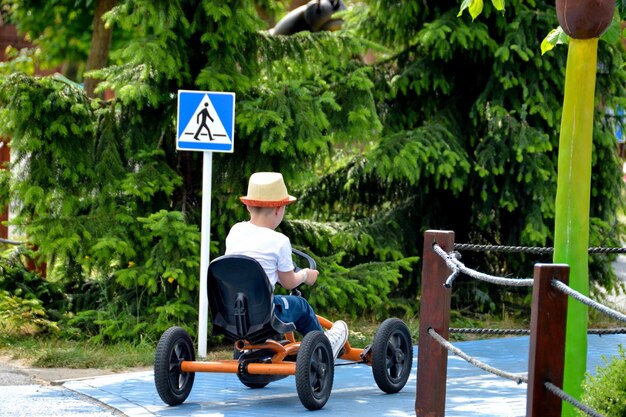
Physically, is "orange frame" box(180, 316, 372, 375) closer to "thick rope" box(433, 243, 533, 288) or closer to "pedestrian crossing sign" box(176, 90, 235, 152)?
"thick rope" box(433, 243, 533, 288)

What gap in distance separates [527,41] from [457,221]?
218cm

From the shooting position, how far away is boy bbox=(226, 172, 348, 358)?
7.19 m

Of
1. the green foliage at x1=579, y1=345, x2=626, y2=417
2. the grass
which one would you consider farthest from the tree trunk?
the green foliage at x1=579, y1=345, x2=626, y2=417

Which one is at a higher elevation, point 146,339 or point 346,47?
point 346,47

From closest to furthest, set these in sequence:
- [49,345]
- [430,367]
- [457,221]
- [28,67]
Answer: [430,367], [49,345], [457,221], [28,67]

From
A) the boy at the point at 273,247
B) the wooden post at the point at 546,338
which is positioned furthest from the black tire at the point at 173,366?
the wooden post at the point at 546,338

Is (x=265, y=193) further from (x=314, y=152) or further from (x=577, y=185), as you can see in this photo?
(x=314, y=152)

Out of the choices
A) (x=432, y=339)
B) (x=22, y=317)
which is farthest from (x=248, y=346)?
(x=22, y=317)

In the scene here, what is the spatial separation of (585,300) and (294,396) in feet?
12.8

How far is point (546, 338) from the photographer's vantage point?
425 cm

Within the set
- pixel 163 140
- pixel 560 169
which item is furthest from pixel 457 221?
pixel 560 169

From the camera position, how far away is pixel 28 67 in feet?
70.8

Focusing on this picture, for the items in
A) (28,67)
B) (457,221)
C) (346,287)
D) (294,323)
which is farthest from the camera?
(28,67)

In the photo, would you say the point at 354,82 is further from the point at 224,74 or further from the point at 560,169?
the point at 560,169
